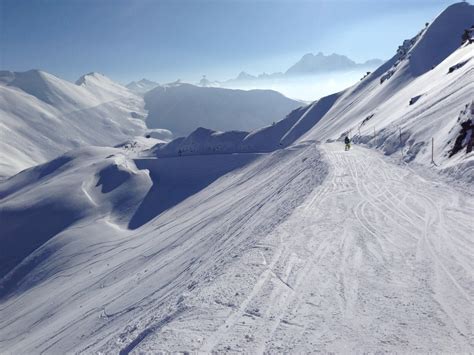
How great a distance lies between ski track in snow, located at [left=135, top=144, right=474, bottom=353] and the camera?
22.3 feet

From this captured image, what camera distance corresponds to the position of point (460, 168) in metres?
16.8

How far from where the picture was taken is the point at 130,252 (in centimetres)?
3105

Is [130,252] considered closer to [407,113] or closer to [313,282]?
[313,282]

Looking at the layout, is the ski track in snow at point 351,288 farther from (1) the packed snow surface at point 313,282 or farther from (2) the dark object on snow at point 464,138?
(2) the dark object on snow at point 464,138

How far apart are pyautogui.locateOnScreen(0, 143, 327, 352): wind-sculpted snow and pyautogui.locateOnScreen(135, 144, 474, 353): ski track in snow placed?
1239 millimetres

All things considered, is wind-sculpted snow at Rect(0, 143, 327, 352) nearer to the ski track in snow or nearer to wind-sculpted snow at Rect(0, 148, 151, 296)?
wind-sculpted snow at Rect(0, 148, 151, 296)

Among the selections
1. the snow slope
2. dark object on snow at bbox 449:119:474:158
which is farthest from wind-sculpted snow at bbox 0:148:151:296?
dark object on snow at bbox 449:119:474:158

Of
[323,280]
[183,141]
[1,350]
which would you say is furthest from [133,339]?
[183,141]

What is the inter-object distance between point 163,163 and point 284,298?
227 ft

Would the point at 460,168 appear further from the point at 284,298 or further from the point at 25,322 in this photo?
the point at 25,322

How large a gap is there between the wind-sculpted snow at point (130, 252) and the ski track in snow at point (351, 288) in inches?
48.8

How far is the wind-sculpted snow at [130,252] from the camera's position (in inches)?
514

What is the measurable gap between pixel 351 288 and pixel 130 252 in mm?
25704

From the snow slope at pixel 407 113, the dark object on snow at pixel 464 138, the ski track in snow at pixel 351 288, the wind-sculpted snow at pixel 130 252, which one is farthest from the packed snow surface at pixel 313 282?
the snow slope at pixel 407 113
